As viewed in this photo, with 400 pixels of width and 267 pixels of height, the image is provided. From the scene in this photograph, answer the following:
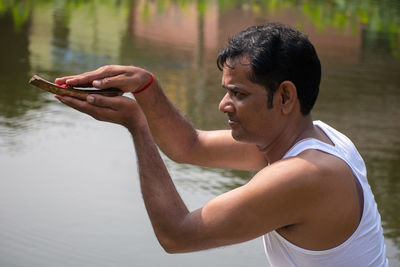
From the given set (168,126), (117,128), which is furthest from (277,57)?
(117,128)

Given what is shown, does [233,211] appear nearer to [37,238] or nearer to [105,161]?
[37,238]

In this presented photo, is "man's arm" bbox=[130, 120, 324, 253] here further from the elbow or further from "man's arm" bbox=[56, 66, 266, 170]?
"man's arm" bbox=[56, 66, 266, 170]

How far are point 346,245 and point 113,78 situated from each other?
93 centimetres

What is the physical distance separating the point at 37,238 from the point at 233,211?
1.69 meters

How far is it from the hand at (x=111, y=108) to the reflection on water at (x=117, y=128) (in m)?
1.28

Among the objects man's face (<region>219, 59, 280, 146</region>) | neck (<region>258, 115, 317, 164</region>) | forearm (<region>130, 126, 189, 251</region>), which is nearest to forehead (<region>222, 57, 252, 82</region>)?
man's face (<region>219, 59, 280, 146</region>)

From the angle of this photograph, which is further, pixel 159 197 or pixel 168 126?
pixel 168 126

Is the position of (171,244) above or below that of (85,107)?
below

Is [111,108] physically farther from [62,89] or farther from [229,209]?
[229,209]

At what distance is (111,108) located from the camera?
7.16ft

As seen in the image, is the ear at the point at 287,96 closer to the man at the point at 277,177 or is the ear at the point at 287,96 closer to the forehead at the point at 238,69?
the man at the point at 277,177

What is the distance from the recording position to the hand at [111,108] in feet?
7.08

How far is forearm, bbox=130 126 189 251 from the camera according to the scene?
2082 millimetres

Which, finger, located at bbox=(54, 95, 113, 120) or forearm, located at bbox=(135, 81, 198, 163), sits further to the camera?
forearm, located at bbox=(135, 81, 198, 163)
